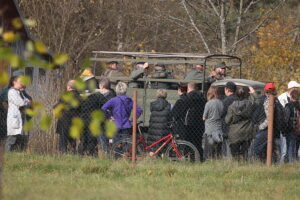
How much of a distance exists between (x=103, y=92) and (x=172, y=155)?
6.25 ft

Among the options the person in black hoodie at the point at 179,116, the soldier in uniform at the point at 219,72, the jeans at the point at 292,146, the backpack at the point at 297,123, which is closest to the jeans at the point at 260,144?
the jeans at the point at 292,146

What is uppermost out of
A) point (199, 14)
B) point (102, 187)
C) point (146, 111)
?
point (199, 14)

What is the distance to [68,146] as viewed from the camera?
1536 centimetres

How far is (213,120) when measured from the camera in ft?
49.2

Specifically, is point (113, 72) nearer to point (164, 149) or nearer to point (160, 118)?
point (160, 118)

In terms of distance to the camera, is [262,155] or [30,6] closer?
[262,155]

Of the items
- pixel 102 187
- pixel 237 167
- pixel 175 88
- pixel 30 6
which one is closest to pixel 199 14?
pixel 30 6

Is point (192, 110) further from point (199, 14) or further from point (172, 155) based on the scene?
point (199, 14)

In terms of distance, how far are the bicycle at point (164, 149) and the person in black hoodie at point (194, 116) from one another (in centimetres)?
31

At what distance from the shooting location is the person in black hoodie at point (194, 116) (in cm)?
1513

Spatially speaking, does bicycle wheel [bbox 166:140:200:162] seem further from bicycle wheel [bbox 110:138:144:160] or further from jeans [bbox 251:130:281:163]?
jeans [bbox 251:130:281:163]

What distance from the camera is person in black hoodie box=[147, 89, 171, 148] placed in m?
15.1

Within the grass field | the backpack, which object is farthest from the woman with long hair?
the backpack

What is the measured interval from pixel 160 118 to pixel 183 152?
741mm
